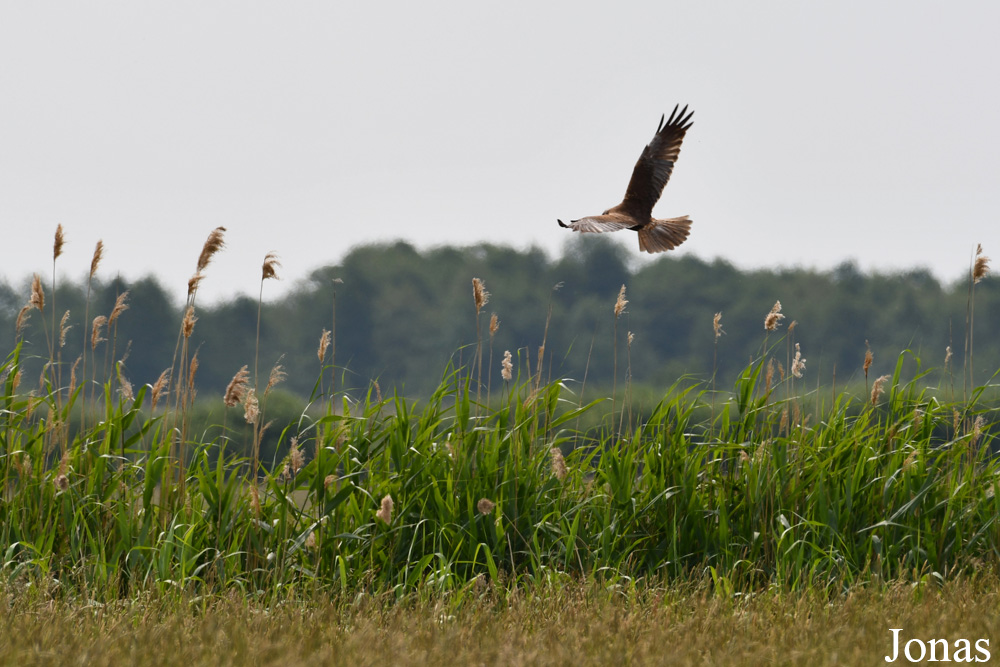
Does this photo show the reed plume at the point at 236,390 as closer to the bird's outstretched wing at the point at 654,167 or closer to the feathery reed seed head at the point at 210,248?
the feathery reed seed head at the point at 210,248

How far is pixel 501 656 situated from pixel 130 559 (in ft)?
7.14

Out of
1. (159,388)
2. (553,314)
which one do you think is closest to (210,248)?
(159,388)

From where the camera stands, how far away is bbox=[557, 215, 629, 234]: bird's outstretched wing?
3.77m

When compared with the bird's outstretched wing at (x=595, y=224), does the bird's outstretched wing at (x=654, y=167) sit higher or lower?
higher

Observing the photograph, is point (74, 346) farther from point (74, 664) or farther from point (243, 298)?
point (74, 664)

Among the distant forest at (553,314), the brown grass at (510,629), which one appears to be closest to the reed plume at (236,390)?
the brown grass at (510,629)

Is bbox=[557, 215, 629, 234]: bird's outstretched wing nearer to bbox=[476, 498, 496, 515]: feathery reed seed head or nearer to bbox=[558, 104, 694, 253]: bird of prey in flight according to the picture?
bbox=[558, 104, 694, 253]: bird of prey in flight

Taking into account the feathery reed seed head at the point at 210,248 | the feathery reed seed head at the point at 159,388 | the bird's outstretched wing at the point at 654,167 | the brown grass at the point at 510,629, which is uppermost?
the bird's outstretched wing at the point at 654,167

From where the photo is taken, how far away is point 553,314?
4634cm

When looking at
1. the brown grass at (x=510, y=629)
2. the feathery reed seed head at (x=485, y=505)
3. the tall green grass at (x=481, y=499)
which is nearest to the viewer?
the brown grass at (x=510, y=629)

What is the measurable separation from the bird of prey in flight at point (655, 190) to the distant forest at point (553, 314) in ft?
124

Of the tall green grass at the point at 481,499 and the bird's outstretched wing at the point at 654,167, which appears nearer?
the tall green grass at the point at 481,499

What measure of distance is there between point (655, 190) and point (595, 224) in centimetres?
89

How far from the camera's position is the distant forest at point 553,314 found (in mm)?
46031
